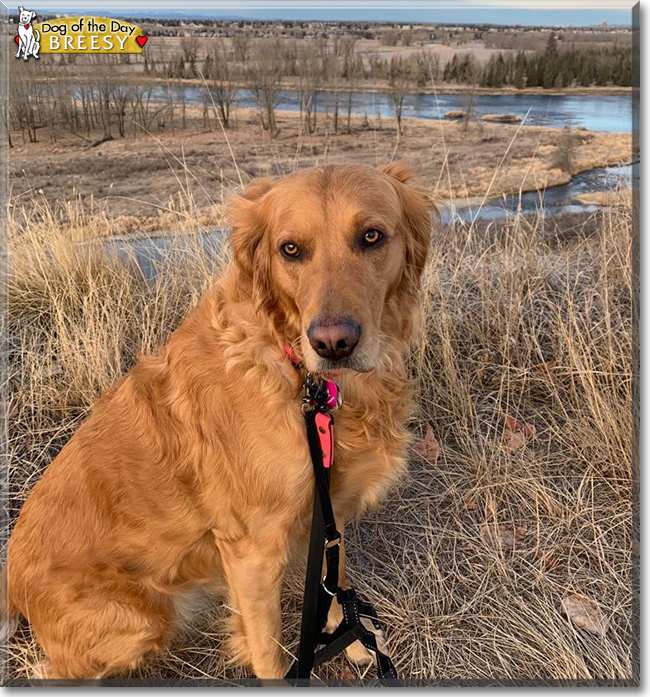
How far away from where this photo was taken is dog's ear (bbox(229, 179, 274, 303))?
2072 mm

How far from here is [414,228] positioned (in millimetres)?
2201

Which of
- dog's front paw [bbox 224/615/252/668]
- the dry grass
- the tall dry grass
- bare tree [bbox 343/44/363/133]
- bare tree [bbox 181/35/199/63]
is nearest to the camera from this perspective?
dog's front paw [bbox 224/615/252/668]

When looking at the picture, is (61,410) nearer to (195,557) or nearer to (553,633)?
(195,557)

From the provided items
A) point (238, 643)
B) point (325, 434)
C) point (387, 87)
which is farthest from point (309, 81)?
point (238, 643)

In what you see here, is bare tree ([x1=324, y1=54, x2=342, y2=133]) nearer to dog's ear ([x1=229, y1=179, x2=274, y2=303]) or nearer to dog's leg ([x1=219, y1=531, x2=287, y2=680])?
dog's ear ([x1=229, y1=179, x2=274, y2=303])

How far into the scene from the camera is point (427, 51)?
4.71 meters

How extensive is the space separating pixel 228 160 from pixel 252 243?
379cm

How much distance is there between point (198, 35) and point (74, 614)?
358cm

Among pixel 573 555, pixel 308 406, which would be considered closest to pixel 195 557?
pixel 308 406

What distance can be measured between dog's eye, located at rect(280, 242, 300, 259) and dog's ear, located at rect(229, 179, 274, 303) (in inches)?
4.4

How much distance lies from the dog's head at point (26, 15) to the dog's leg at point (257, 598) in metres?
2.59

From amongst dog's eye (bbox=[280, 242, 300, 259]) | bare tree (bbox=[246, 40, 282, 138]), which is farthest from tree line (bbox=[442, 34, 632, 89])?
dog's eye (bbox=[280, 242, 300, 259])

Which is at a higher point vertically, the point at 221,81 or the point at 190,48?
the point at 190,48

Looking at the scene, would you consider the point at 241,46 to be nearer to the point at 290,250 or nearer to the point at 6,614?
the point at 290,250
